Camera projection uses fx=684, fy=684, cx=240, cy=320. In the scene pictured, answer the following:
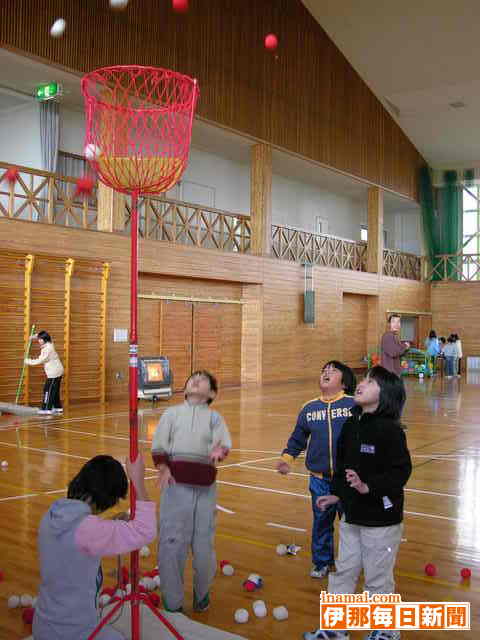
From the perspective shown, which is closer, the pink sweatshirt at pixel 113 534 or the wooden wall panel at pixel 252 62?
the pink sweatshirt at pixel 113 534

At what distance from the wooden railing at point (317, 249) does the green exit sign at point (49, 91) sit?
329 inches

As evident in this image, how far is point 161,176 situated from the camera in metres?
3.44

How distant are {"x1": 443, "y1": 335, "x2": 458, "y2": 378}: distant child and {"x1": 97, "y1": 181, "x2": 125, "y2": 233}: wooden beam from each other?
13.4m

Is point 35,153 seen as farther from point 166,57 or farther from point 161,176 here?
point 161,176

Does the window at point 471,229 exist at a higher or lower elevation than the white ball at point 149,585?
higher

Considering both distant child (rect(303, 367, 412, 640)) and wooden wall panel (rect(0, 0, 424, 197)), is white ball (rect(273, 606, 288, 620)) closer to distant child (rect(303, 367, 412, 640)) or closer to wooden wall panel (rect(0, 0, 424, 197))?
distant child (rect(303, 367, 412, 640))

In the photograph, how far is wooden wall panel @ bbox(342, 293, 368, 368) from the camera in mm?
23750

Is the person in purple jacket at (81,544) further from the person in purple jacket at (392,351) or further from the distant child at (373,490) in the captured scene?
the person in purple jacket at (392,351)

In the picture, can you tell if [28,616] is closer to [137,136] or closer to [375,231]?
[137,136]

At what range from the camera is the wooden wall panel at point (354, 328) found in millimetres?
23750

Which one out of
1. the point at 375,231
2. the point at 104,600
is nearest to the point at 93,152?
the point at 104,600

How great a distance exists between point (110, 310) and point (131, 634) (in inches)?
457

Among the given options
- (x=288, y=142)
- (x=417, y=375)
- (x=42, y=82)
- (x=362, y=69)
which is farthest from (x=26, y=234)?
(x=417, y=375)

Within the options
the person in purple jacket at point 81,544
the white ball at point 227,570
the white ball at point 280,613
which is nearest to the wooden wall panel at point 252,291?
the white ball at point 227,570
